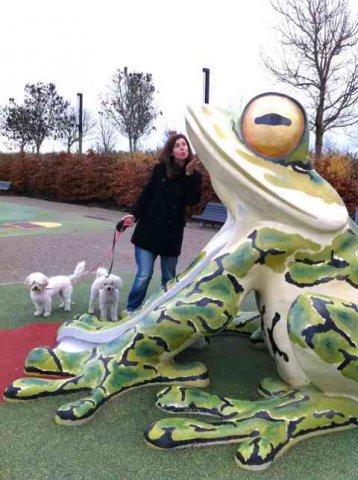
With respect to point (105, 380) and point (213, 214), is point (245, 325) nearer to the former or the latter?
point (105, 380)

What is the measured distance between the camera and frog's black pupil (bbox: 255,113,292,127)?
2701mm

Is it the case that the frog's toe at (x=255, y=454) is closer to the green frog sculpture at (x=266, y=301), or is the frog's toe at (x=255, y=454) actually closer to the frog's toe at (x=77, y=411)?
the green frog sculpture at (x=266, y=301)

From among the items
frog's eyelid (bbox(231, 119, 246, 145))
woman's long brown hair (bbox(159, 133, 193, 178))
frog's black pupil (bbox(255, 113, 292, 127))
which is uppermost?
frog's black pupil (bbox(255, 113, 292, 127))

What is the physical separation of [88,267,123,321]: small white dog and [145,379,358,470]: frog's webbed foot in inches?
72.3

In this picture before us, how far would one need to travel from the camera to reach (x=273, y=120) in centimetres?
271

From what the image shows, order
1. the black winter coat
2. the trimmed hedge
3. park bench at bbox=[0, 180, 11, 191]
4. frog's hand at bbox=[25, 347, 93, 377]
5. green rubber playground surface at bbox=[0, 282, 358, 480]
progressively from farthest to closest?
park bench at bbox=[0, 180, 11, 191]
the trimmed hedge
the black winter coat
frog's hand at bbox=[25, 347, 93, 377]
green rubber playground surface at bbox=[0, 282, 358, 480]

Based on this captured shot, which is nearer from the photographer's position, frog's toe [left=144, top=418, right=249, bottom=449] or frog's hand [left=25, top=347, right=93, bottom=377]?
frog's toe [left=144, top=418, right=249, bottom=449]

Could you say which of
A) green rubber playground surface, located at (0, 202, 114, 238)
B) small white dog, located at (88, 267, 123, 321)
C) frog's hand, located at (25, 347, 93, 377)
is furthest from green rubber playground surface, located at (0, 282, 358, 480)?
green rubber playground surface, located at (0, 202, 114, 238)

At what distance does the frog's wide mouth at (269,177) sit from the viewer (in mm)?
2678

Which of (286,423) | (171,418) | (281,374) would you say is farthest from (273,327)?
(171,418)

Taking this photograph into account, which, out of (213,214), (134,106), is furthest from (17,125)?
(213,214)

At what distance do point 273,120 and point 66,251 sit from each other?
6.48 metres

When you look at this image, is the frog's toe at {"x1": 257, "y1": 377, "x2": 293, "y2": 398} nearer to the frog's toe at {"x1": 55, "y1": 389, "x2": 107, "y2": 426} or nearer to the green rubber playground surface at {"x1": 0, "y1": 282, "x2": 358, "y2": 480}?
the green rubber playground surface at {"x1": 0, "y1": 282, "x2": 358, "y2": 480}

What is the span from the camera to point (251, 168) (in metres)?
2.74
